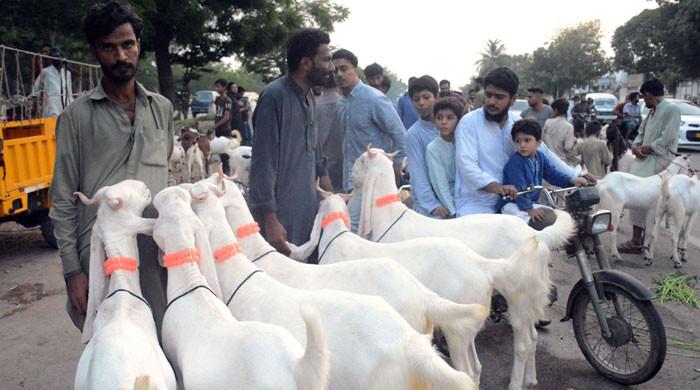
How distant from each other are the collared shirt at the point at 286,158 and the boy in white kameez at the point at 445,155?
1.20 meters

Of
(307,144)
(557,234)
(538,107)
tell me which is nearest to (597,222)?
(557,234)

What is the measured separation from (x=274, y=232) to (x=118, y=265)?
3.73 feet

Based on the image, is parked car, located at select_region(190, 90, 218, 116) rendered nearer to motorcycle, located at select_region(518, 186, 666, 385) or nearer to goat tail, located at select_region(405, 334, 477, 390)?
motorcycle, located at select_region(518, 186, 666, 385)

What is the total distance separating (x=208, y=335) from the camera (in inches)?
97.4

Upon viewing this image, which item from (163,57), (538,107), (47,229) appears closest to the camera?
(47,229)

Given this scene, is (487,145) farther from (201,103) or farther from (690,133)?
(201,103)

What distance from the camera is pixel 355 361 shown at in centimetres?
253

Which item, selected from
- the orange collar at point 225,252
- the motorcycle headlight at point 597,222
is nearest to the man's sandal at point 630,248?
the motorcycle headlight at point 597,222

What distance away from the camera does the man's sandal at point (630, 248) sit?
23.9 ft

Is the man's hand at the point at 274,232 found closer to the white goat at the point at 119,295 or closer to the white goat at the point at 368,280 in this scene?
the white goat at the point at 368,280

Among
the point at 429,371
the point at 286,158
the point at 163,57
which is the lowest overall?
the point at 429,371

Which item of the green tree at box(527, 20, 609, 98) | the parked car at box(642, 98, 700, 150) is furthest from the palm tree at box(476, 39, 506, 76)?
the parked car at box(642, 98, 700, 150)

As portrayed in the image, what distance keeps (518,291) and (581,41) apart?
50422mm

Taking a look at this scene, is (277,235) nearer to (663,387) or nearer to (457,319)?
(457,319)
